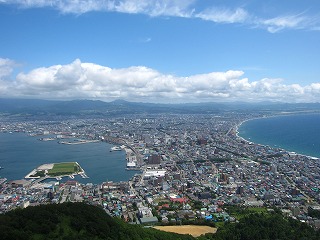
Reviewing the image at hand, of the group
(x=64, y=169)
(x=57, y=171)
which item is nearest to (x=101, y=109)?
(x=64, y=169)

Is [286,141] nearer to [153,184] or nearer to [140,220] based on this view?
[153,184]

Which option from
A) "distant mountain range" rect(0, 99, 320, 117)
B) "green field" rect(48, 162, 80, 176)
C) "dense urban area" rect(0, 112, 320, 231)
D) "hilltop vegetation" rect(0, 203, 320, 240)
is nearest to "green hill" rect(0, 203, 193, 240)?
"hilltop vegetation" rect(0, 203, 320, 240)

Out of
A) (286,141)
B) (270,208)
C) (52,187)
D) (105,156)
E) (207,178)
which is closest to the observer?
(270,208)

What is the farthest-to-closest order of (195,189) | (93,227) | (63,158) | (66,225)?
(63,158) → (195,189) → (93,227) → (66,225)

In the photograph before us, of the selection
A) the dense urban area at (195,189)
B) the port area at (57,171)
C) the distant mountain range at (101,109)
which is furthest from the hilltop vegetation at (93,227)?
the distant mountain range at (101,109)

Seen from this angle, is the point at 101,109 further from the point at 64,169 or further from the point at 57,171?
the point at 57,171

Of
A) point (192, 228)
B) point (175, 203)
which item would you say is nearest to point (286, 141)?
point (175, 203)
